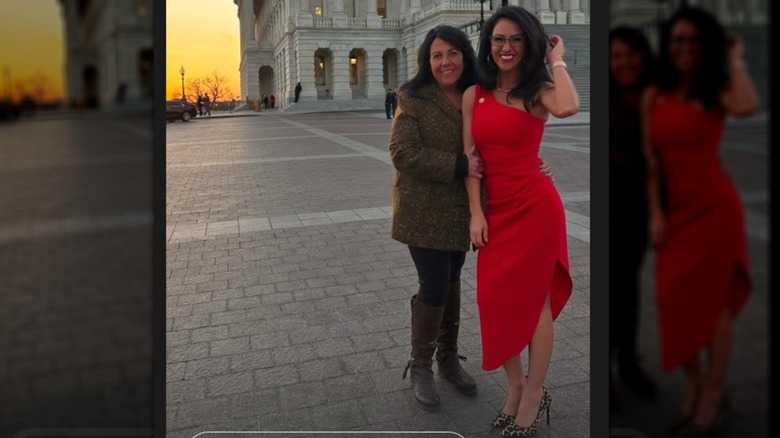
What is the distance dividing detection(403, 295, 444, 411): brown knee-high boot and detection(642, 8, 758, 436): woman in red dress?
1.96m

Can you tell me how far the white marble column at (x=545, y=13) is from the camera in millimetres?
36003

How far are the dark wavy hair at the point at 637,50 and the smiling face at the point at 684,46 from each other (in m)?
0.05

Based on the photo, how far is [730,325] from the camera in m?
1.03

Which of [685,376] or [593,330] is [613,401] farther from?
[593,330]

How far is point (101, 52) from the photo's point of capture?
4.50 feet

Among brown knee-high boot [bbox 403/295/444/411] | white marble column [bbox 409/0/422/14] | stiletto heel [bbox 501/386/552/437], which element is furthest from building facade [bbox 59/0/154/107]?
white marble column [bbox 409/0/422/14]

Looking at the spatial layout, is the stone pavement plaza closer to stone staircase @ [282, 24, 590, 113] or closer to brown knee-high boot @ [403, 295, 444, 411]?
brown knee-high boot @ [403, 295, 444, 411]

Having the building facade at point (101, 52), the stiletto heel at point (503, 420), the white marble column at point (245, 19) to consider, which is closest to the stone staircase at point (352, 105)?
the white marble column at point (245, 19)

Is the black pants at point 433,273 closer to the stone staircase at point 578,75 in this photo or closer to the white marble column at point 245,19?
the stone staircase at point 578,75

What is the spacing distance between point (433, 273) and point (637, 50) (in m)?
1.95

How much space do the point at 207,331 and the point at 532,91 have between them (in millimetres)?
2800

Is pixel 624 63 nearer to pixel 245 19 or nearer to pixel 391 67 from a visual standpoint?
pixel 391 67

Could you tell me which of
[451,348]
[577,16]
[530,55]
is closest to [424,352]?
[451,348]

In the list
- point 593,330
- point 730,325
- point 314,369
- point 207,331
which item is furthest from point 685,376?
point 207,331
